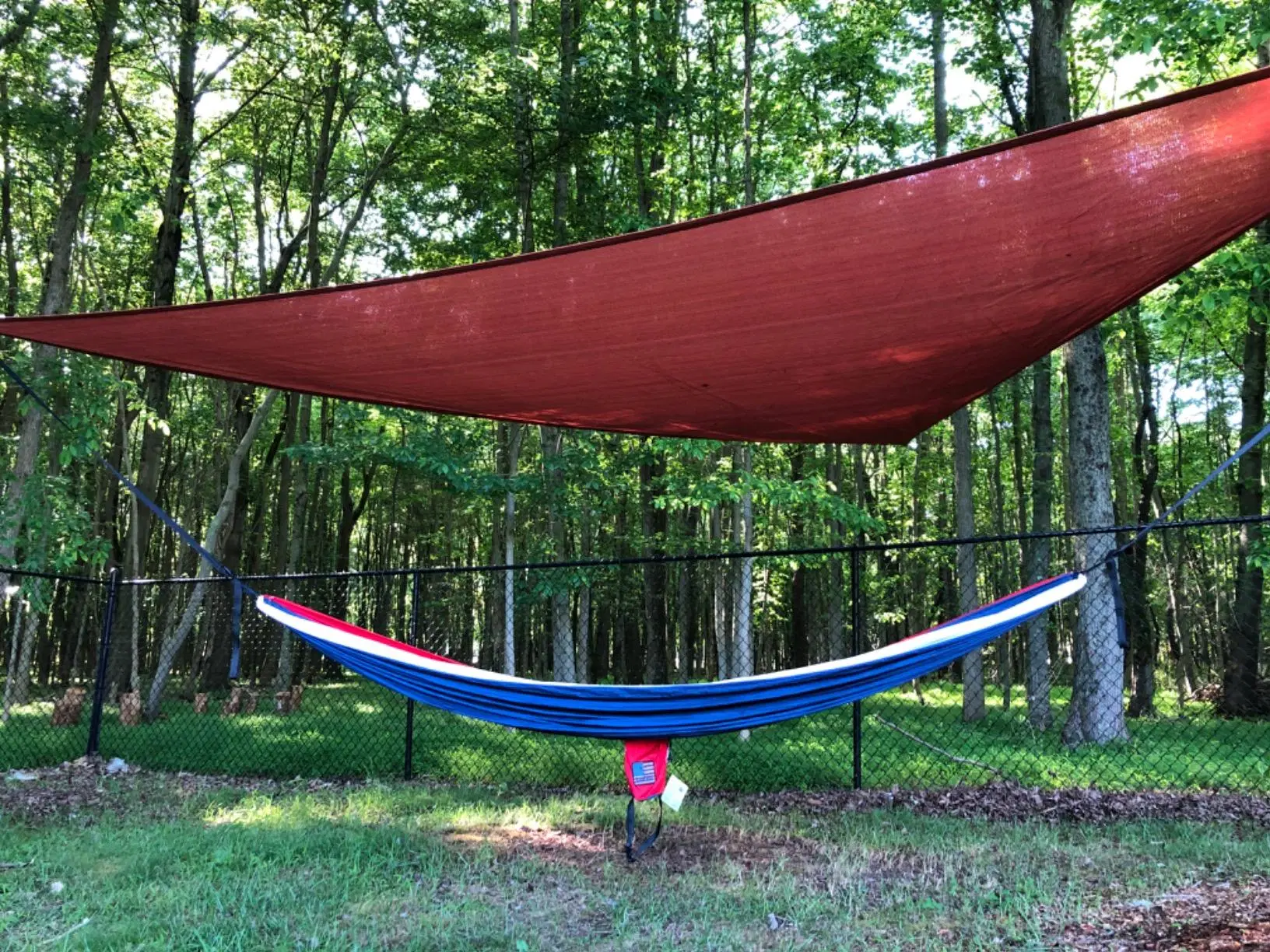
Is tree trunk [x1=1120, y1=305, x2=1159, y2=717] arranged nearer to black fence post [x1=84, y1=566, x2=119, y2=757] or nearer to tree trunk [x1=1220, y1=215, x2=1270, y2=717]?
tree trunk [x1=1220, y1=215, x2=1270, y2=717]

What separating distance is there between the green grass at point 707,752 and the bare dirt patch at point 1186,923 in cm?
152

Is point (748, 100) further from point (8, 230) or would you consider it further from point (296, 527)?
point (8, 230)

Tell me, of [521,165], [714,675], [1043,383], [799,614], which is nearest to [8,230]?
[521,165]

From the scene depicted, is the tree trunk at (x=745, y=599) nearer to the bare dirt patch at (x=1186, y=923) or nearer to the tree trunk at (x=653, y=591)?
the tree trunk at (x=653, y=591)

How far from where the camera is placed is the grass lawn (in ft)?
6.09

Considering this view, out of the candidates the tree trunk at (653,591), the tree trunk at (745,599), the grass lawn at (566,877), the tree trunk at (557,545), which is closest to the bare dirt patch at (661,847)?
the grass lawn at (566,877)

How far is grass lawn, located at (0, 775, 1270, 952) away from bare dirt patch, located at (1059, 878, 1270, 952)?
0.02 meters

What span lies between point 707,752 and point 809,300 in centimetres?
316

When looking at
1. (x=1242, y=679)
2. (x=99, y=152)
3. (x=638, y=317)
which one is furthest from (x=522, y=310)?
(x=1242, y=679)

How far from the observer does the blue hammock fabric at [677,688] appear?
2.15m

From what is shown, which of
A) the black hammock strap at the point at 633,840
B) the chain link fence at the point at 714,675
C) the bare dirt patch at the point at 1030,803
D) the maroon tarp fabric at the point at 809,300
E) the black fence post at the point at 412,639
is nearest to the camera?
the maroon tarp fabric at the point at 809,300

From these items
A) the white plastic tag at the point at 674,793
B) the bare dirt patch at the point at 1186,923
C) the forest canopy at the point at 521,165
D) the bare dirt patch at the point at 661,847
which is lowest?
the bare dirt patch at the point at 661,847

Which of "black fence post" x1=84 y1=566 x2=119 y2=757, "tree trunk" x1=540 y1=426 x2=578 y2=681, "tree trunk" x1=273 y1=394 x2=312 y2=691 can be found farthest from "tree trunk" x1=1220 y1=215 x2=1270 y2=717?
"tree trunk" x1=273 y1=394 x2=312 y2=691

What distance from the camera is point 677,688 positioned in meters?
2.27
